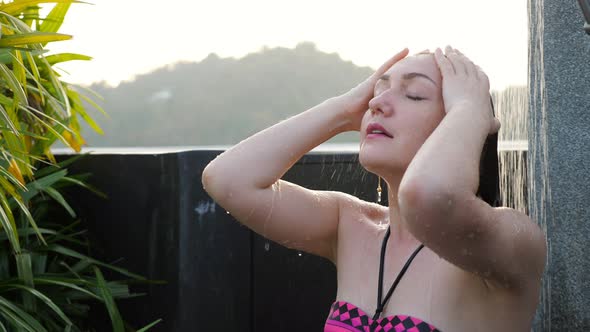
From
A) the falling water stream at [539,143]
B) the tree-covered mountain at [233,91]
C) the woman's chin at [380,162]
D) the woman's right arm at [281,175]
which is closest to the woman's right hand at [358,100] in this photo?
the woman's right arm at [281,175]

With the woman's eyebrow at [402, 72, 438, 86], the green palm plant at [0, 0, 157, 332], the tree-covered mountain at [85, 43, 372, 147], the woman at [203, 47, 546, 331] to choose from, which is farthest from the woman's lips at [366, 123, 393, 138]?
the tree-covered mountain at [85, 43, 372, 147]

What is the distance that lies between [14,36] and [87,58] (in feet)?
3.52

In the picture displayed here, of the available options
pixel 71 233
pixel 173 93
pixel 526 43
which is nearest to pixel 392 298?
pixel 526 43

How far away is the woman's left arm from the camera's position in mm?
1918

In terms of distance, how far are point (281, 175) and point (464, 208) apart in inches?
29.1

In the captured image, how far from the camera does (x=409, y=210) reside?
1.94 meters

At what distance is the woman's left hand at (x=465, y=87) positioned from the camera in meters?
2.15

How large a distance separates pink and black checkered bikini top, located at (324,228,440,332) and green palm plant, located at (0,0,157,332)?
49.5 inches

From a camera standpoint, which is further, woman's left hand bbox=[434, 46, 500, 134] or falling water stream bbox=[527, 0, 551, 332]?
falling water stream bbox=[527, 0, 551, 332]

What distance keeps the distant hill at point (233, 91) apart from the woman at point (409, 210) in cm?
1475

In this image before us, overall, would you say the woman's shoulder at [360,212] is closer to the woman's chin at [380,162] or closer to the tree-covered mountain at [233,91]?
the woman's chin at [380,162]

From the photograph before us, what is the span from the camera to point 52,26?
4.38 meters

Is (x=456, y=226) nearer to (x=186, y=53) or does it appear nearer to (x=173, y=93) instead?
(x=173, y=93)

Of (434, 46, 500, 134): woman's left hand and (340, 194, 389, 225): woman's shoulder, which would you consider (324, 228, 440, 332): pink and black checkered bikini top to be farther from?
(434, 46, 500, 134): woman's left hand
